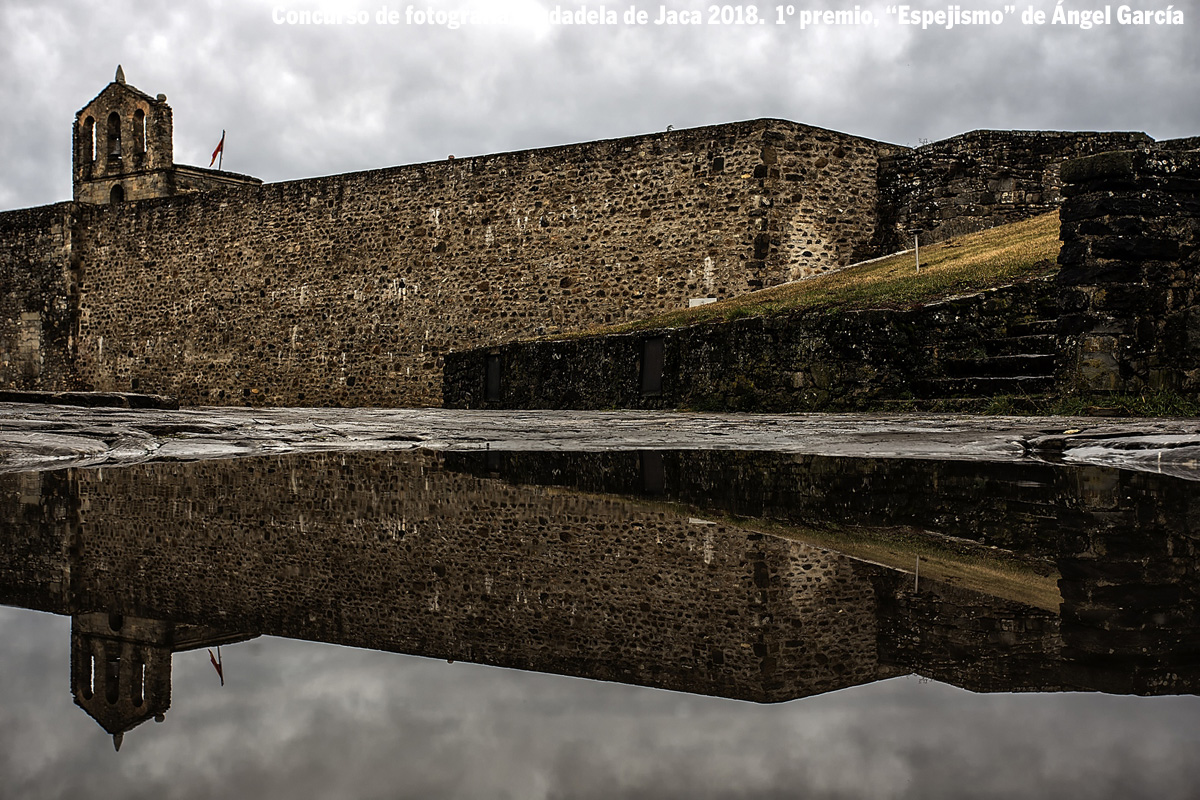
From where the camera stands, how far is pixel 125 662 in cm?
155

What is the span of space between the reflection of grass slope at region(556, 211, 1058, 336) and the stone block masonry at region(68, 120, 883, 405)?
71.1 inches

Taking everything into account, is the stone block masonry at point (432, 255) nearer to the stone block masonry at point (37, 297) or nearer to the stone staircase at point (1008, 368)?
the stone block masonry at point (37, 297)

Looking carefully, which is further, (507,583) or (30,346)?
(30,346)

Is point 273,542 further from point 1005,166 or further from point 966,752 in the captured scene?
point 1005,166

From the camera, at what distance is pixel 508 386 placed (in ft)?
44.3

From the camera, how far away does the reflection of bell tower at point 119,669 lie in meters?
1.30

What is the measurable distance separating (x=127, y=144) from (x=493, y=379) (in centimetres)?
2186

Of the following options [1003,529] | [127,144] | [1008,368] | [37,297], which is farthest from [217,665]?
[127,144]

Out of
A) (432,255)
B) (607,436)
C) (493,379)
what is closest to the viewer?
(607,436)

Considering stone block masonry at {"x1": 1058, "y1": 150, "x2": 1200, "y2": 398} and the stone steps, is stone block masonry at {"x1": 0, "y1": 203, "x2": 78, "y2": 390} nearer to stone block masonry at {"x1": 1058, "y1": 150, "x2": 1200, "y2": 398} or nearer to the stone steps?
the stone steps

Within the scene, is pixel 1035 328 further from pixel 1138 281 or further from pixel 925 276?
pixel 925 276

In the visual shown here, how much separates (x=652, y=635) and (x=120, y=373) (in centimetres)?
2575

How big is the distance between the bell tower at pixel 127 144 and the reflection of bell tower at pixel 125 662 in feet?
103

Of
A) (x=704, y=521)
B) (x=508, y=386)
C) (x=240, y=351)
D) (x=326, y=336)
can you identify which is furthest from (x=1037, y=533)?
(x=240, y=351)
